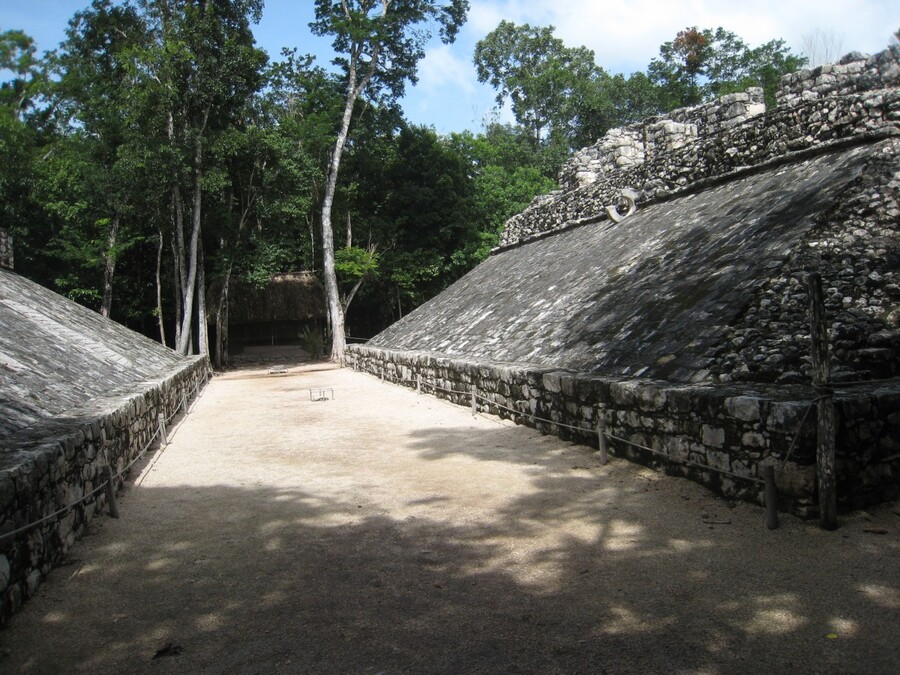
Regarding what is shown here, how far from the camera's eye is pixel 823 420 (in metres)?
3.86

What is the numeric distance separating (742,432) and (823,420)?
0.65m

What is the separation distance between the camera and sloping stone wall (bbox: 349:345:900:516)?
407 cm

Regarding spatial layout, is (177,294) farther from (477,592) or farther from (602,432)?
(477,592)

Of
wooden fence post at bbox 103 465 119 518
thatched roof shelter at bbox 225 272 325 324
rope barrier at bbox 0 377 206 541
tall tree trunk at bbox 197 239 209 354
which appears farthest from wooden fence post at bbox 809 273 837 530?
thatched roof shelter at bbox 225 272 325 324

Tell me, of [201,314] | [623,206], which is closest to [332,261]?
[201,314]

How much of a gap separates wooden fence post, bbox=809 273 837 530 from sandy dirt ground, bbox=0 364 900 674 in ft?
0.55

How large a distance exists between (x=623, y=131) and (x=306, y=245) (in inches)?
703

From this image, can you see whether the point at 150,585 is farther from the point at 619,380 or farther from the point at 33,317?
the point at 33,317

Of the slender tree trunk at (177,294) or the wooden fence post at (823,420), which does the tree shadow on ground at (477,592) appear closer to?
the wooden fence post at (823,420)

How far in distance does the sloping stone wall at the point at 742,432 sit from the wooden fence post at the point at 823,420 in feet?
0.39

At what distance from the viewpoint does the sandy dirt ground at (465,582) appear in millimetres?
2859

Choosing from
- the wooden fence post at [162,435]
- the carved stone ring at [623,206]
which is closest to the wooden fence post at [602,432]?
the wooden fence post at [162,435]

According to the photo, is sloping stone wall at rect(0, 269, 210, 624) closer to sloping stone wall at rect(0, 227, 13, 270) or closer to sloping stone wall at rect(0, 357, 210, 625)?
sloping stone wall at rect(0, 357, 210, 625)

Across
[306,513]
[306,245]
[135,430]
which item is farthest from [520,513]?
[306,245]
